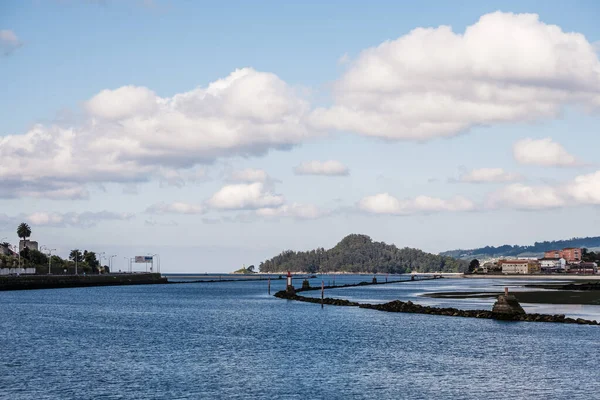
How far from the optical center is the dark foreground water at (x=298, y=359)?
47781 millimetres

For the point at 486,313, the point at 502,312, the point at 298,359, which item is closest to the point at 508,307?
the point at 502,312

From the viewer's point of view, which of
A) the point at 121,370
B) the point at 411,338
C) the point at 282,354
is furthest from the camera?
the point at 411,338

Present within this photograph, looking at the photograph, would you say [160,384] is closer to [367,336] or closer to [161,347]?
[161,347]

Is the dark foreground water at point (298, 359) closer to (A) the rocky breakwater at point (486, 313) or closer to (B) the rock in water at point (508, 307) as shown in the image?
(A) the rocky breakwater at point (486, 313)

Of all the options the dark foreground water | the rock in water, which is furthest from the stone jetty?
the dark foreground water

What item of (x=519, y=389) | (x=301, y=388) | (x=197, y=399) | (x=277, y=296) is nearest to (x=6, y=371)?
(x=197, y=399)

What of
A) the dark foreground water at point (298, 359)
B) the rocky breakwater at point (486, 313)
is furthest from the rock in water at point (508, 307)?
the dark foreground water at point (298, 359)

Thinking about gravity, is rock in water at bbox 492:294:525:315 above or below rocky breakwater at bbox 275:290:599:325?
above

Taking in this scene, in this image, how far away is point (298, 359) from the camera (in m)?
62.1

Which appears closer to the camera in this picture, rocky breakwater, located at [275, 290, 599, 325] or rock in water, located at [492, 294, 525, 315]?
rocky breakwater, located at [275, 290, 599, 325]

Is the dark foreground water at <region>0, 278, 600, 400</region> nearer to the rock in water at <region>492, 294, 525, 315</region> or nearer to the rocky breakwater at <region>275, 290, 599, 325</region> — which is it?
the rocky breakwater at <region>275, 290, 599, 325</region>

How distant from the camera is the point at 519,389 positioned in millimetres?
48125

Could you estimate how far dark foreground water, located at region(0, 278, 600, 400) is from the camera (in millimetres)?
47781

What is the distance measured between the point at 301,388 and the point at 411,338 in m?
31.2
